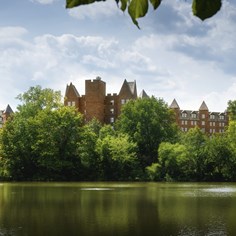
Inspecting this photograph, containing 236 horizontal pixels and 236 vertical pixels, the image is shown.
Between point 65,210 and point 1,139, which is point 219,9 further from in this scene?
point 1,139

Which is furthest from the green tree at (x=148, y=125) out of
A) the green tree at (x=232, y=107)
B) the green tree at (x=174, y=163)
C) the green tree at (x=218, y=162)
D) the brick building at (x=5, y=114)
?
the brick building at (x=5, y=114)

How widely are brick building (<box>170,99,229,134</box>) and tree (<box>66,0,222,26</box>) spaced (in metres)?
142

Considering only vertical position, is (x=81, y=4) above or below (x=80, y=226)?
above

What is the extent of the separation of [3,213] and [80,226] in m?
5.81

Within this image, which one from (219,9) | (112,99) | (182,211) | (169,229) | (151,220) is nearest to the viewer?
(219,9)

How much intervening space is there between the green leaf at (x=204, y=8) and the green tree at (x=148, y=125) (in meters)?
70.8

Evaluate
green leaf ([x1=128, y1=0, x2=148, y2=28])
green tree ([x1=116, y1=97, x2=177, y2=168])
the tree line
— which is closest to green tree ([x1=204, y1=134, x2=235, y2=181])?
the tree line

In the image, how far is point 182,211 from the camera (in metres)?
23.8

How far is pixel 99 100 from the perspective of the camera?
10975 cm

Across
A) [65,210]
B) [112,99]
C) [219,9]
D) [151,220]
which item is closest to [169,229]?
[151,220]

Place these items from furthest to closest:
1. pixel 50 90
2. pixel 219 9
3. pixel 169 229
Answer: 1. pixel 50 90
2. pixel 169 229
3. pixel 219 9

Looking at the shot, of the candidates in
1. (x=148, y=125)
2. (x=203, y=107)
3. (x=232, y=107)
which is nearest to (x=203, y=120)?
(x=203, y=107)

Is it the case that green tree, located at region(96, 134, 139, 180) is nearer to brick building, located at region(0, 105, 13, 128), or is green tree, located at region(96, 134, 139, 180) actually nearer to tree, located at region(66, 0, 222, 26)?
tree, located at region(66, 0, 222, 26)

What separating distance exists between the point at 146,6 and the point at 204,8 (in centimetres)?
18
